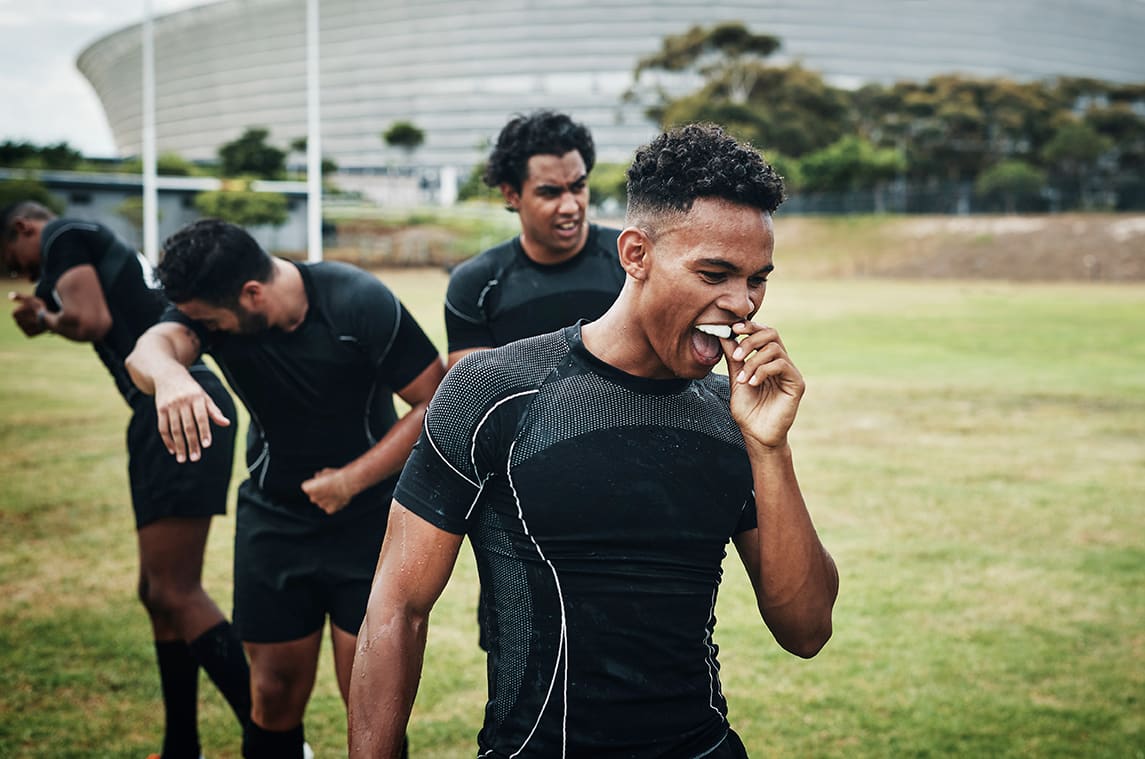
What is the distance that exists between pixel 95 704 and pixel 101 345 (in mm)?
1826

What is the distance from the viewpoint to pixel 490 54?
367ft

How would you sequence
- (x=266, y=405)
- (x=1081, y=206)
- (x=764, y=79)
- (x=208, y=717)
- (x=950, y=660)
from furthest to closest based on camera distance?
1. (x=764, y=79)
2. (x=1081, y=206)
3. (x=950, y=660)
4. (x=208, y=717)
5. (x=266, y=405)

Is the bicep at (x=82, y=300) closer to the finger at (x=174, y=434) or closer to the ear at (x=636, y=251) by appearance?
the finger at (x=174, y=434)

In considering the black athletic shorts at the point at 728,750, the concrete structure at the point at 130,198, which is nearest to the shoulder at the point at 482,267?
the black athletic shorts at the point at 728,750

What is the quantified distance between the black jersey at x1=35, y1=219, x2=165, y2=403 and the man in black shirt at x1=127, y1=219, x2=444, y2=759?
1.41 meters

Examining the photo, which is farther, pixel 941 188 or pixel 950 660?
pixel 941 188

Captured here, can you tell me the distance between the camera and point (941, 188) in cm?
6556

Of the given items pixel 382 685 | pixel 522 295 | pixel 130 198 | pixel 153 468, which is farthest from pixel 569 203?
A: pixel 130 198

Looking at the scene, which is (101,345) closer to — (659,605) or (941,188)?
(659,605)

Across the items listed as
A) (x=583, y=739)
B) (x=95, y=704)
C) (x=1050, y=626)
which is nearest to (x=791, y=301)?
(x=1050, y=626)

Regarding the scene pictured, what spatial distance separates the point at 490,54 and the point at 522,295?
369 ft

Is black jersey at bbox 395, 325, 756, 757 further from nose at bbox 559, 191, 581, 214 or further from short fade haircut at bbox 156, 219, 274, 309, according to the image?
nose at bbox 559, 191, 581, 214

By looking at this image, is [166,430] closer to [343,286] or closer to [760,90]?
[343,286]

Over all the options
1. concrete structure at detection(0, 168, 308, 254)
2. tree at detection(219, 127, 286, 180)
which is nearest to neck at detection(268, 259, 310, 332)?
concrete structure at detection(0, 168, 308, 254)
